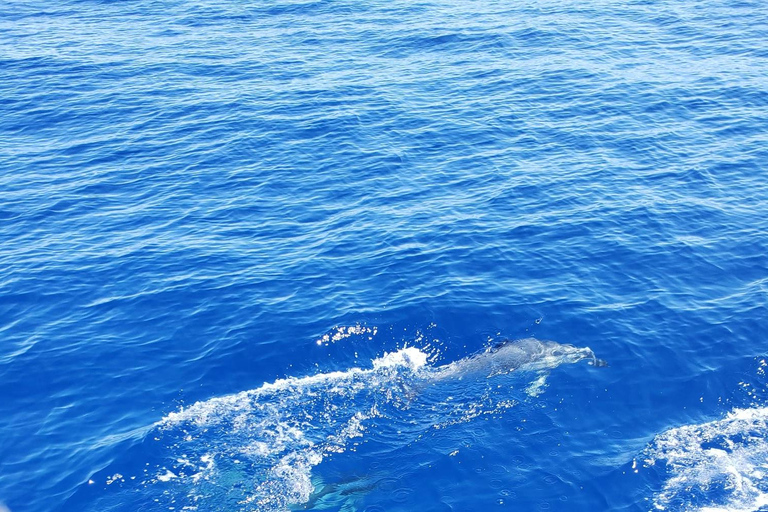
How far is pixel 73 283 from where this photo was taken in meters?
36.4

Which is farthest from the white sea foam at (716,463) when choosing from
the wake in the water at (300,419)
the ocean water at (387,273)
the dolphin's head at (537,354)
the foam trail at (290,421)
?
the foam trail at (290,421)

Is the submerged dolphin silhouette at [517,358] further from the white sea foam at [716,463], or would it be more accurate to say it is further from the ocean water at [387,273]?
the white sea foam at [716,463]

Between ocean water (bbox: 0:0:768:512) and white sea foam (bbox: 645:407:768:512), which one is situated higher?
ocean water (bbox: 0:0:768:512)

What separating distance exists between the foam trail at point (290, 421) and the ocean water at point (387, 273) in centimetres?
11

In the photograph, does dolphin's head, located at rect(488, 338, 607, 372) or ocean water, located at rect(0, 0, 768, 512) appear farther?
dolphin's head, located at rect(488, 338, 607, 372)

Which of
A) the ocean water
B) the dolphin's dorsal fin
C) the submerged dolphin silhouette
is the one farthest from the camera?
the dolphin's dorsal fin

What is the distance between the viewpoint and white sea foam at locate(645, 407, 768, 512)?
24422 mm

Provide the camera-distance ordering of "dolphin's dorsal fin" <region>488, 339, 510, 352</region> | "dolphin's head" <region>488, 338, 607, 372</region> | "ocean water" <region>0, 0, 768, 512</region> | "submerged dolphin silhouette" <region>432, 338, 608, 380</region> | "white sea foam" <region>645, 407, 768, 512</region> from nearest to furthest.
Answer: "white sea foam" <region>645, 407, 768, 512</region> < "ocean water" <region>0, 0, 768, 512</region> < "submerged dolphin silhouette" <region>432, 338, 608, 380</region> < "dolphin's head" <region>488, 338, 607, 372</region> < "dolphin's dorsal fin" <region>488, 339, 510, 352</region>

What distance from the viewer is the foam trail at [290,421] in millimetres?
25281

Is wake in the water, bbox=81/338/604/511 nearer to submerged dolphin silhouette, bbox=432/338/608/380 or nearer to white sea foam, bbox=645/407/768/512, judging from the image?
submerged dolphin silhouette, bbox=432/338/608/380

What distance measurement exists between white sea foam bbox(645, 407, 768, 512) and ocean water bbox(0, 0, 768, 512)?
0.36 feet

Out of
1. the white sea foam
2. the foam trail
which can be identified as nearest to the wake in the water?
the foam trail

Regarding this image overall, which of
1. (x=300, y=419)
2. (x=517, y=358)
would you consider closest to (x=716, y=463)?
(x=517, y=358)

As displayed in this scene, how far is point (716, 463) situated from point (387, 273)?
59.1 feet
